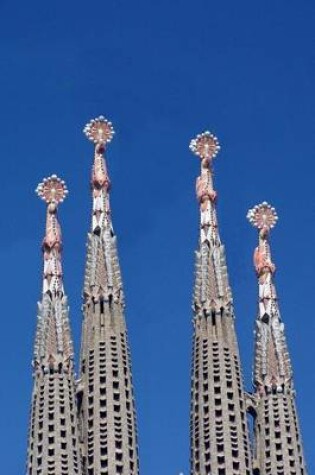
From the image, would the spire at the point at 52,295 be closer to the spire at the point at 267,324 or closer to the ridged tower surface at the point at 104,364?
the ridged tower surface at the point at 104,364

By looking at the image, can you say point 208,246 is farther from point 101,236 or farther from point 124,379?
point 124,379

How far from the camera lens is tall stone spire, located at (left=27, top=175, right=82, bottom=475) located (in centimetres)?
6781

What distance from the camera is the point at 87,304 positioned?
239ft

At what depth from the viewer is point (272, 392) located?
71.9m

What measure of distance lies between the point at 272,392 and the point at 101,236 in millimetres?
9322

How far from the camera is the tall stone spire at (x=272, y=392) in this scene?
6981cm

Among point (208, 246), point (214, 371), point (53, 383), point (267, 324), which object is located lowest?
point (53, 383)

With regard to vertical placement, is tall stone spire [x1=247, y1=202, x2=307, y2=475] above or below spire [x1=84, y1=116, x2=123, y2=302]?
below

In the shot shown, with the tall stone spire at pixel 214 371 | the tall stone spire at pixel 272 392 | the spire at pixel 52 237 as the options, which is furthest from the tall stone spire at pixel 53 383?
the tall stone spire at pixel 272 392

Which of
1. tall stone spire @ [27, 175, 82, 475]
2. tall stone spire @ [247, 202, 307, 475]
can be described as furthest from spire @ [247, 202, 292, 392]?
tall stone spire @ [27, 175, 82, 475]

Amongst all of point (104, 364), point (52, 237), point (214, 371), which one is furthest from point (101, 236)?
point (214, 371)

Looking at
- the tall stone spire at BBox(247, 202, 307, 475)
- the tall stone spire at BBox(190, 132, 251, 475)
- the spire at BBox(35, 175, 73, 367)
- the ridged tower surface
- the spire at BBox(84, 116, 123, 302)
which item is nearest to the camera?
the ridged tower surface

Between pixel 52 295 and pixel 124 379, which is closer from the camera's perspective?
pixel 124 379

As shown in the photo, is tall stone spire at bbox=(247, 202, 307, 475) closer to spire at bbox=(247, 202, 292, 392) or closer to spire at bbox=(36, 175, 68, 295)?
spire at bbox=(247, 202, 292, 392)
